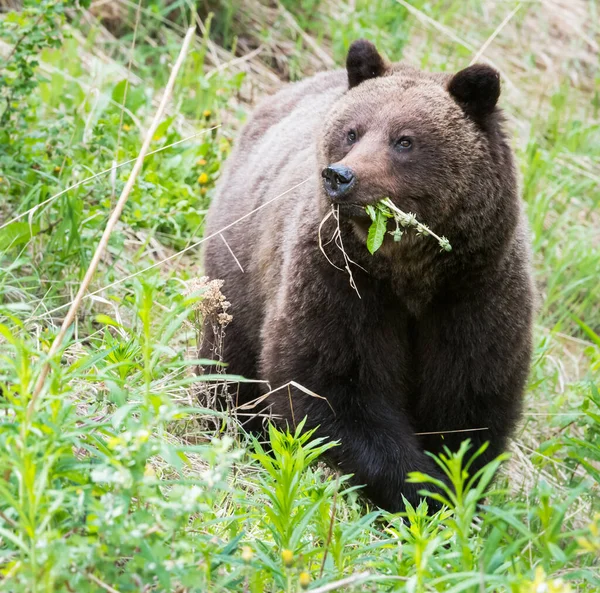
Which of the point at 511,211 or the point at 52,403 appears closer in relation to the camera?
the point at 52,403

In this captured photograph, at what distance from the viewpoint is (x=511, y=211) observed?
473 centimetres

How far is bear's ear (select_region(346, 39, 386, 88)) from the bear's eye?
61cm

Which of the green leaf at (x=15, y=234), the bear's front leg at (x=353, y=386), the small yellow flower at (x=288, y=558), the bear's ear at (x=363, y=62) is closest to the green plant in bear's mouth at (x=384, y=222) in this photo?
the bear's front leg at (x=353, y=386)

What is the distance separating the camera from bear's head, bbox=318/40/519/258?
4535mm

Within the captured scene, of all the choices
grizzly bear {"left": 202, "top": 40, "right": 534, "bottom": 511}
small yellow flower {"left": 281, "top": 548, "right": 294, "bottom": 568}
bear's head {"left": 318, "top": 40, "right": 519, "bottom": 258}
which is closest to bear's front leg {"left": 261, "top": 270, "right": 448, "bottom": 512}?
grizzly bear {"left": 202, "top": 40, "right": 534, "bottom": 511}

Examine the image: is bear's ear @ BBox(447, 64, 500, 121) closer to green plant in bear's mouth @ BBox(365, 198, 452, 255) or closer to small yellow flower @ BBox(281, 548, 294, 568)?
green plant in bear's mouth @ BBox(365, 198, 452, 255)

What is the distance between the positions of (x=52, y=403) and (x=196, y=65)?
587 centimetres

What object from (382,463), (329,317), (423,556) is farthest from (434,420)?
(423,556)

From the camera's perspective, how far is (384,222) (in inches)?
174

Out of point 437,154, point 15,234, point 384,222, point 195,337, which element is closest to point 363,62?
point 437,154

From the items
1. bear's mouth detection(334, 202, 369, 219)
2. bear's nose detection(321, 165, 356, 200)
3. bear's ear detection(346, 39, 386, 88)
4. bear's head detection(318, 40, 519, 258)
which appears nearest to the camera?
bear's nose detection(321, 165, 356, 200)

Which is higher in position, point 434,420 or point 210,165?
point 434,420

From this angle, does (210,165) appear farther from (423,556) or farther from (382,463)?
(423,556)

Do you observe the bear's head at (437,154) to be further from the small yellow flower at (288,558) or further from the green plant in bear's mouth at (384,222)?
the small yellow flower at (288,558)
